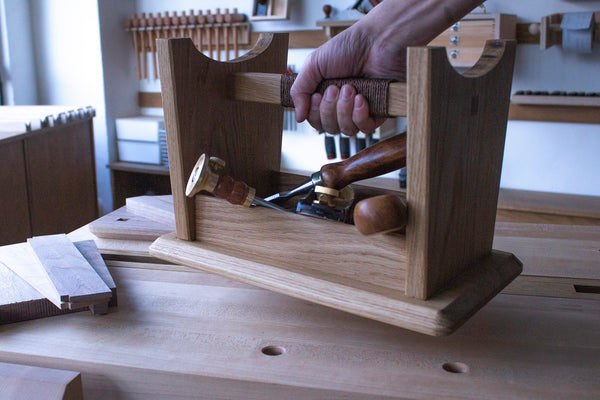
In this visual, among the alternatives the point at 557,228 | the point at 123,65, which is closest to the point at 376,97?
the point at 557,228

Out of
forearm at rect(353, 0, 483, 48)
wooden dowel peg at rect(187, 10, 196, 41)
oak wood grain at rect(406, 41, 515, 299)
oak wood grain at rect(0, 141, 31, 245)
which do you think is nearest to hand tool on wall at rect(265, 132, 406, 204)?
oak wood grain at rect(406, 41, 515, 299)

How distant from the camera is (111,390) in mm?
711

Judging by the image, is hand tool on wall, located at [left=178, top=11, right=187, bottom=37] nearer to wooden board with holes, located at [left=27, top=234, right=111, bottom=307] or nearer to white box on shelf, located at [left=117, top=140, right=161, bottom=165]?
white box on shelf, located at [left=117, top=140, right=161, bottom=165]

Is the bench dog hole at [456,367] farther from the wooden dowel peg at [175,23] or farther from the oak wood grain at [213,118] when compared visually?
the wooden dowel peg at [175,23]

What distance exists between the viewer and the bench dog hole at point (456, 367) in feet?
2.35

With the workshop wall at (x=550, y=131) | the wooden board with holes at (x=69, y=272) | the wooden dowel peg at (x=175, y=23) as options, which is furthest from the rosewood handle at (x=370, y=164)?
the wooden dowel peg at (x=175, y=23)

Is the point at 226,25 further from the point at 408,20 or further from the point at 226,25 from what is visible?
the point at 408,20

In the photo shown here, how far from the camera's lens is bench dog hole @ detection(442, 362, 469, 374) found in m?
0.72

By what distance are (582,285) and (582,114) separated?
1.95m

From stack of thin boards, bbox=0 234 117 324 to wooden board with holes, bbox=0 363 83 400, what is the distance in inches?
4.9

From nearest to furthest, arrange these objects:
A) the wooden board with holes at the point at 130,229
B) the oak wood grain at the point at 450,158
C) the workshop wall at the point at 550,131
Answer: the oak wood grain at the point at 450,158
the wooden board with holes at the point at 130,229
the workshop wall at the point at 550,131

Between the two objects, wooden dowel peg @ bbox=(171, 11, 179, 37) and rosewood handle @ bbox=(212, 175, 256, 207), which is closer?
rosewood handle @ bbox=(212, 175, 256, 207)

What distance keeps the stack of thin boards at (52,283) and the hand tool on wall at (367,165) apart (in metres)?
0.35

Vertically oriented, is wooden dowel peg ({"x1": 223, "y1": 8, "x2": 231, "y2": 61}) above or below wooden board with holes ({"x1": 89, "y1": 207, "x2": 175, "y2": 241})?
above
